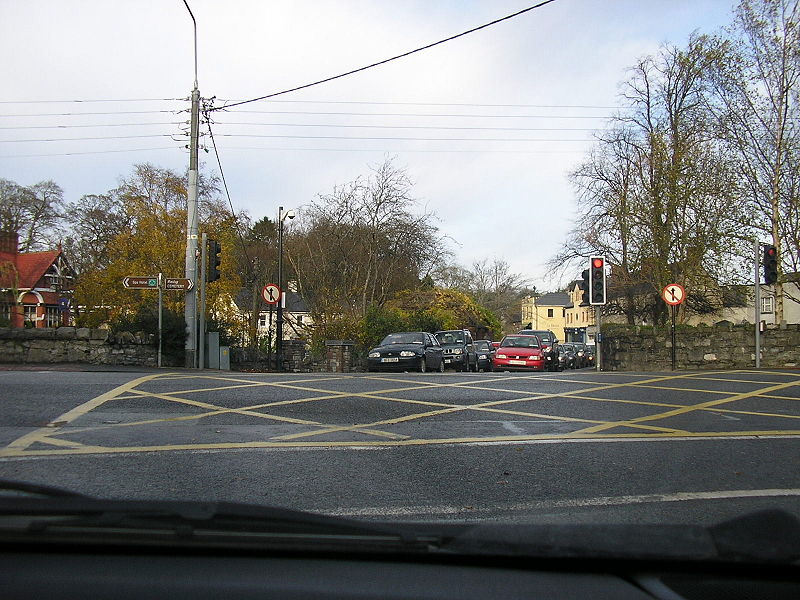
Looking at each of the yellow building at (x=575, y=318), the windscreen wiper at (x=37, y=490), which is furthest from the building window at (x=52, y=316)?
the windscreen wiper at (x=37, y=490)

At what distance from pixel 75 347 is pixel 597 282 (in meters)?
16.4

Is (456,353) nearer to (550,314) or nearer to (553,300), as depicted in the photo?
(550,314)

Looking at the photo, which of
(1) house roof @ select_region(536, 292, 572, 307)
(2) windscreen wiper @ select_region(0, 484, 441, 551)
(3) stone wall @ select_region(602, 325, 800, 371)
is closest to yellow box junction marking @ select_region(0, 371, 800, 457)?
(2) windscreen wiper @ select_region(0, 484, 441, 551)

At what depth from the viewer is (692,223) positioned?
31.2 metres

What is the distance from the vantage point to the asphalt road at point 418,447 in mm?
4945

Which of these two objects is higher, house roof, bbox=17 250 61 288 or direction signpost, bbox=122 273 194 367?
house roof, bbox=17 250 61 288

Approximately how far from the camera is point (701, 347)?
1069 inches

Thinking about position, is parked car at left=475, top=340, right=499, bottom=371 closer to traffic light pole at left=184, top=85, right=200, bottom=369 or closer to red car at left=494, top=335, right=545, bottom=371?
red car at left=494, top=335, right=545, bottom=371

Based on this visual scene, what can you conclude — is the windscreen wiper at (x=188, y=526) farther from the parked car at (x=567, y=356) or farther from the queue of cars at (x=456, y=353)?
the parked car at (x=567, y=356)

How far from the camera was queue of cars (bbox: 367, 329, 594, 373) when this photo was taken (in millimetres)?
22328

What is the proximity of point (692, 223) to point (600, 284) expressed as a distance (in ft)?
41.6

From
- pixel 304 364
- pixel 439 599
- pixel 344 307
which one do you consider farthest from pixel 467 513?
pixel 344 307

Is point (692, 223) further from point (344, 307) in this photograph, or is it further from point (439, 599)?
point (439, 599)

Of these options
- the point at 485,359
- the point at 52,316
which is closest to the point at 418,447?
the point at 485,359
